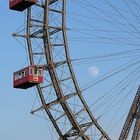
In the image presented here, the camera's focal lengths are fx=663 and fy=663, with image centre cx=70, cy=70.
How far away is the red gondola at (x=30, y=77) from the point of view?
55.2 meters

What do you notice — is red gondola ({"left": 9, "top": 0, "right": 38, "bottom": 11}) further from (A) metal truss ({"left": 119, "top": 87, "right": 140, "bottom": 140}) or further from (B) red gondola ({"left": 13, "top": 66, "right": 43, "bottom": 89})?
(A) metal truss ({"left": 119, "top": 87, "right": 140, "bottom": 140})

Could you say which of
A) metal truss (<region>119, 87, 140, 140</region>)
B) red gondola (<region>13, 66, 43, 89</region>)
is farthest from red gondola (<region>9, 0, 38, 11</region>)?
metal truss (<region>119, 87, 140, 140</region>)

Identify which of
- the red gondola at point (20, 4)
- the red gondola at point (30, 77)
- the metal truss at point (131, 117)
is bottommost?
the metal truss at point (131, 117)

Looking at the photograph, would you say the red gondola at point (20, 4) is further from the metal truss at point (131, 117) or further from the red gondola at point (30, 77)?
the metal truss at point (131, 117)

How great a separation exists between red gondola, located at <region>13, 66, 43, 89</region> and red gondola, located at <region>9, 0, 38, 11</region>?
510cm

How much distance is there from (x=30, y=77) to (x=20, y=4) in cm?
614

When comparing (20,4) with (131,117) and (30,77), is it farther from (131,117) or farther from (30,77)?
(131,117)

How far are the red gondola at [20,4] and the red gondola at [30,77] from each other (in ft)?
16.7

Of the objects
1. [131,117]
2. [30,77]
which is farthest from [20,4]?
[131,117]

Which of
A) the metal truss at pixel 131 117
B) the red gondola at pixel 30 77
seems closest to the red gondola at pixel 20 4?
the red gondola at pixel 30 77

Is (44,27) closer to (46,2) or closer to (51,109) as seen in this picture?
(46,2)

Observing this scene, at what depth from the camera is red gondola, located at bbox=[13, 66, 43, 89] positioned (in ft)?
181

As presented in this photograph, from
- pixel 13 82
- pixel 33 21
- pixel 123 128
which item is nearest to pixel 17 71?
pixel 13 82

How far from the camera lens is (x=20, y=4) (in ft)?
181
